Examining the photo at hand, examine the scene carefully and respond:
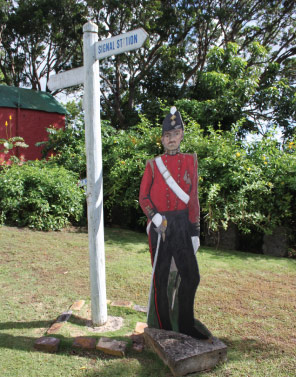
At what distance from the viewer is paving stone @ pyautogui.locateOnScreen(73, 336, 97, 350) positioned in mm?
2779

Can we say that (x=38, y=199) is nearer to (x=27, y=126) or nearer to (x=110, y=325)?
(x=110, y=325)

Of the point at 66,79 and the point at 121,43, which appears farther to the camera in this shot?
the point at 66,79

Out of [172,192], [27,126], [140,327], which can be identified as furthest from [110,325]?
[27,126]

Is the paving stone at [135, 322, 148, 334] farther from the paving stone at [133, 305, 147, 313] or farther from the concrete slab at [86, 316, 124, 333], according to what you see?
the paving stone at [133, 305, 147, 313]

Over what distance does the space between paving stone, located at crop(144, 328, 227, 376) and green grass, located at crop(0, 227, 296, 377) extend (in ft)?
0.27

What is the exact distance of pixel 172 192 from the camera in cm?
276

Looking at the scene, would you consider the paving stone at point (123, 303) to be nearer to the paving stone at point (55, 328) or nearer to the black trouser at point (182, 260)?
the paving stone at point (55, 328)

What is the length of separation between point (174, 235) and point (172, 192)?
384mm

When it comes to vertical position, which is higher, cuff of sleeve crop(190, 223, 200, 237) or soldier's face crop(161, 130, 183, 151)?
soldier's face crop(161, 130, 183, 151)

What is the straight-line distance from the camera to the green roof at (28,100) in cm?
1236

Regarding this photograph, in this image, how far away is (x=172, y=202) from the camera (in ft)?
9.07

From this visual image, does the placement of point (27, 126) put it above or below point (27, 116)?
below

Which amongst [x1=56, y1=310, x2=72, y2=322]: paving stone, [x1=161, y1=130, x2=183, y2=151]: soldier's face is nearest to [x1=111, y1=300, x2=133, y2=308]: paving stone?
[x1=56, y1=310, x2=72, y2=322]: paving stone

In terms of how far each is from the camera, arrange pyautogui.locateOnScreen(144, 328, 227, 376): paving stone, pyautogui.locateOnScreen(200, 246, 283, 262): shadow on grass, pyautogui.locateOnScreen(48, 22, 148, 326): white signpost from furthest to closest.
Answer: pyautogui.locateOnScreen(200, 246, 283, 262): shadow on grass < pyautogui.locateOnScreen(48, 22, 148, 326): white signpost < pyautogui.locateOnScreen(144, 328, 227, 376): paving stone
